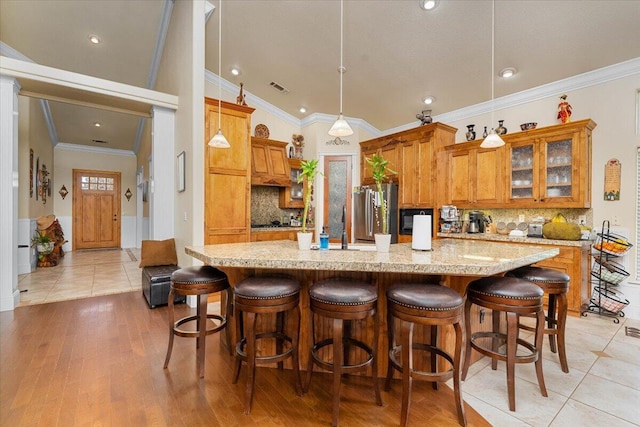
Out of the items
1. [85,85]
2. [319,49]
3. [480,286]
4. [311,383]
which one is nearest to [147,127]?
[85,85]

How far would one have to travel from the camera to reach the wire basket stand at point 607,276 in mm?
3348

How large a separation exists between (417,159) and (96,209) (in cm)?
937

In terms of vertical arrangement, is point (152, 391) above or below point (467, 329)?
below

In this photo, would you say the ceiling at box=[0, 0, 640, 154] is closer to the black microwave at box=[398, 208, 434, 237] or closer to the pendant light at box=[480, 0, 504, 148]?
the pendant light at box=[480, 0, 504, 148]

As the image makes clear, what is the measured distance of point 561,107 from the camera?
12.5ft

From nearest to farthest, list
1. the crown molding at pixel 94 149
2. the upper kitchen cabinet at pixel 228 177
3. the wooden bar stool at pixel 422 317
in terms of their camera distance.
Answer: the wooden bar stool at pixel 422 317 → the upper kitchen cabinet at pixel 228 177 → the crown molding at pixel 94 149

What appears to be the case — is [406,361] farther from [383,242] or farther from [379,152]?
[379,152]

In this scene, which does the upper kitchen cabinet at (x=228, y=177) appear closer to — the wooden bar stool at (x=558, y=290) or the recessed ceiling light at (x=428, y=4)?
the recessed ceiling light at (x=428, y=4)

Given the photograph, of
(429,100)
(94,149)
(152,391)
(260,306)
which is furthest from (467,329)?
(94,149)

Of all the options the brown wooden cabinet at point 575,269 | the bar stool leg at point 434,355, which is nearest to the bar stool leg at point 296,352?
the bar stool leg at point 434,355

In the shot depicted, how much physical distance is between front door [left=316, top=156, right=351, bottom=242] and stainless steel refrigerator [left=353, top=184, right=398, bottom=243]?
1.17 feet

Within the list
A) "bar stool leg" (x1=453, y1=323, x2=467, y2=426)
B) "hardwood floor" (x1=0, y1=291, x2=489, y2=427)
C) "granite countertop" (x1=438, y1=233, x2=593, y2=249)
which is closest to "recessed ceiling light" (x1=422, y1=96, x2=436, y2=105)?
"granite countertop" (x1=438, y1=233, x2=593, y2=249)

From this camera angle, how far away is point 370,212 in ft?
17.0

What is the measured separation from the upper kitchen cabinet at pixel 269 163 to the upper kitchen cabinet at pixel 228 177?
3.03 feet
